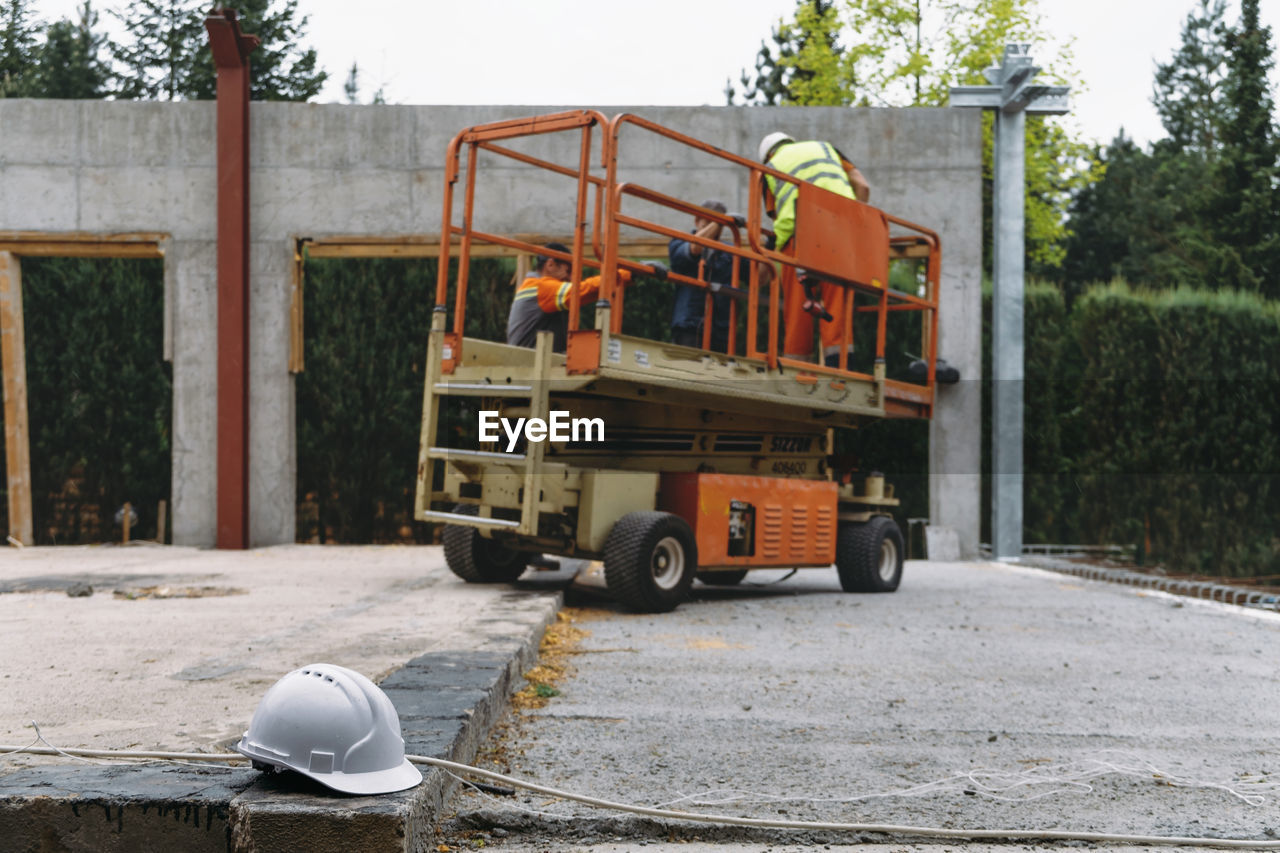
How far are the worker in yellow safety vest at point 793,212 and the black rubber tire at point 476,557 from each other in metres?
2.36

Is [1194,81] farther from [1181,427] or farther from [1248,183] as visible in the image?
[1181,427]

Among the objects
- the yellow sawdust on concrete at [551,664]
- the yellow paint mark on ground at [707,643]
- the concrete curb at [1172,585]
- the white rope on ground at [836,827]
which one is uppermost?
the white rope on ground at [836,827]

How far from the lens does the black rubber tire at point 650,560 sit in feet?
22.4

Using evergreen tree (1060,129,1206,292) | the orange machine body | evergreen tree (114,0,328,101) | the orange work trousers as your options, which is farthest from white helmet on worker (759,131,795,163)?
evergreen tree (1060,129,1206,292)

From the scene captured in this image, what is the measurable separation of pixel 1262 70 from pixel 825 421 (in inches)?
1075

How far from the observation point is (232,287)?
11.2 meters

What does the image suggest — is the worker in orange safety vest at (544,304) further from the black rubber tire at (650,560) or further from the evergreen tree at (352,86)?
the evergreen tree at (352,86)

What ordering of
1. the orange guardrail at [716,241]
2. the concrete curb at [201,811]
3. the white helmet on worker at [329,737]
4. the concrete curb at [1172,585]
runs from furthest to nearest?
1. the concrete curb at [1172,585]
2. the orange guardrail at [716,241]
3. the white helmet on worker at [329,737]
4. the concrete curb at [201,811]

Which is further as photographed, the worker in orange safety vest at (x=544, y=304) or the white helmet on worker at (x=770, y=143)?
the white helmet on worker at (x=770, y=143)

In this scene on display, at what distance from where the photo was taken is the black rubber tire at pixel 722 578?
9023mm

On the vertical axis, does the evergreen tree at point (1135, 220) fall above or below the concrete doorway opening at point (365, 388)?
above

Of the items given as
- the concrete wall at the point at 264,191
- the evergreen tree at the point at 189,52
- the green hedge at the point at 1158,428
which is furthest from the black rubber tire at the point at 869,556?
the evergreen tree at the point at 189,52

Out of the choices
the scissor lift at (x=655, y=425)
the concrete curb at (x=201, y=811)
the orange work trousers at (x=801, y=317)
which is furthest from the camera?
the orange work trousers at (x=801, y=317)

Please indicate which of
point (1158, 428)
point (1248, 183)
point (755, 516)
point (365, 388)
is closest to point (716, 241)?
point (755, 516)
